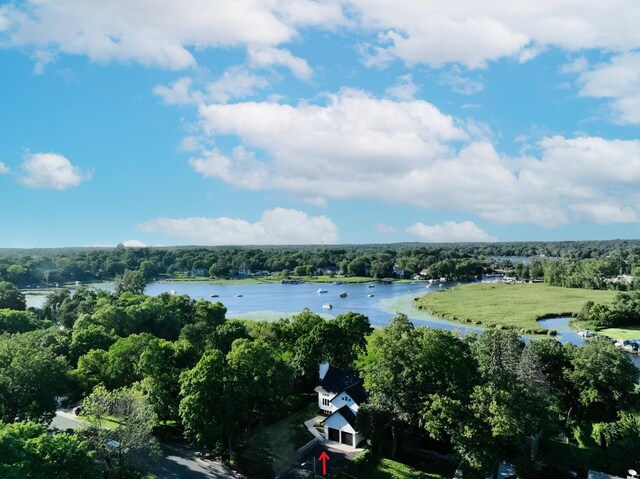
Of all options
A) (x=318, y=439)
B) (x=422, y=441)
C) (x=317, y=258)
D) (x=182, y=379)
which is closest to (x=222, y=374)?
(x=182, y=379)

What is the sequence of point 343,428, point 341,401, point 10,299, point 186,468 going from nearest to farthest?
point 186,468, point 343,428, point 341,401, point 10,299

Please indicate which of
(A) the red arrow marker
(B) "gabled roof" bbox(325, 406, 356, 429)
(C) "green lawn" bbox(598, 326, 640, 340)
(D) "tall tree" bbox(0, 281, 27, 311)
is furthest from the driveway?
(D) "tall tree" bbox(0, 281, 27, 311)

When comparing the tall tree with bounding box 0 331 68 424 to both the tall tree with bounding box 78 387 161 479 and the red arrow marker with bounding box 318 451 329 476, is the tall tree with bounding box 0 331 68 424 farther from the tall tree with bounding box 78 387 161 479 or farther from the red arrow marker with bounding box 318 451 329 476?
the red arrow marker with bounding box 318 451 329 476

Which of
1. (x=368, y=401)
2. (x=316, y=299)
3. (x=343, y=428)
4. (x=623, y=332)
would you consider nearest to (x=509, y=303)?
(x=623, y=332)

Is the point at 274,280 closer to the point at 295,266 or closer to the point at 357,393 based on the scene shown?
the point at 295,266

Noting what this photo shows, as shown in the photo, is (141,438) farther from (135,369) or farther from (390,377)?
(390,377)

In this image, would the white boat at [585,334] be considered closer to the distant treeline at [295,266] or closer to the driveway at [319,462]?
the driveway at [319,462]
